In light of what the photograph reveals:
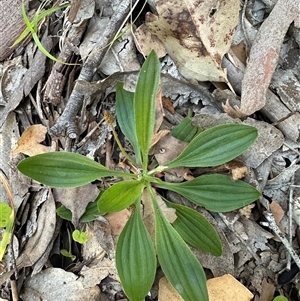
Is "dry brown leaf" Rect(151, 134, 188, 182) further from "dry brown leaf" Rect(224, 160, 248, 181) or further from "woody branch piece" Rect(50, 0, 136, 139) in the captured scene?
"woody branch piece" Rect(50, 0, 136, 139)

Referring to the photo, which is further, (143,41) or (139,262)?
(143,41)

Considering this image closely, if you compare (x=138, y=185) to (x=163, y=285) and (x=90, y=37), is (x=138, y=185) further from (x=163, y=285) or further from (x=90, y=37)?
(x=90, y=37)

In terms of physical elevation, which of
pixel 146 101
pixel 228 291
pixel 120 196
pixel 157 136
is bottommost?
pixel 228 291

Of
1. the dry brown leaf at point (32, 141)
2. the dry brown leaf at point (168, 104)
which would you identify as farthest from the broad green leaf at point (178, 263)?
the dry brown leaf at point (32, 141)

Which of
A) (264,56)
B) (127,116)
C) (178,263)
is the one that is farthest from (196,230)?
(264,56)

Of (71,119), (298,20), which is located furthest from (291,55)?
(71,119)

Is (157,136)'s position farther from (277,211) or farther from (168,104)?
(277,211)
